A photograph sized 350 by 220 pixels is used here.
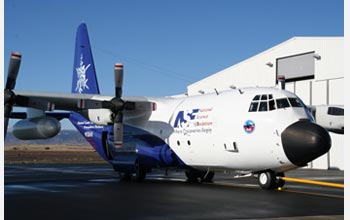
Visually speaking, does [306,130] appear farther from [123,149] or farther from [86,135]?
[86,135]

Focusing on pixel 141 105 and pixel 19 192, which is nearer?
pixel 19 192

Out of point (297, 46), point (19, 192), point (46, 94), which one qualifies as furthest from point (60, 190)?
point (297, 46)

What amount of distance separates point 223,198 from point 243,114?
155 inches

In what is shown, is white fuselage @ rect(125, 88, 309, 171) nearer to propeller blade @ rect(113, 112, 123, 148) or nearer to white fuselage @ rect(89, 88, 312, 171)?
white fuselage @ rect(89, 88, 312, 171)

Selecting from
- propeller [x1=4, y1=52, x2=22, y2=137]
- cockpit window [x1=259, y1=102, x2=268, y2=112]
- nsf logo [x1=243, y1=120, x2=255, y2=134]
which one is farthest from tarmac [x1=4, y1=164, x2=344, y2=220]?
propeller [x1=4, y1=52, x2=22, y2=137]

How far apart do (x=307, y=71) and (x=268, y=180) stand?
21978 mm

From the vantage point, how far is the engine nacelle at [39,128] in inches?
813

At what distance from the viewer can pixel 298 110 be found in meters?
17.2

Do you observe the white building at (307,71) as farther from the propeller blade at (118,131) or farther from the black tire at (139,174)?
the propeller blade at (118,131)

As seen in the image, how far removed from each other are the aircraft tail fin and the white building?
1297 centimetres

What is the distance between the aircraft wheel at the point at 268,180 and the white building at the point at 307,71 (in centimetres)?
1801

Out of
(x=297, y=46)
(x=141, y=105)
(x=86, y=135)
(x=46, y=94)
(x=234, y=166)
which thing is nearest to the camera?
(x=234, y=166)

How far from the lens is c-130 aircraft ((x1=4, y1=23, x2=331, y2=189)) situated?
54.8 feet

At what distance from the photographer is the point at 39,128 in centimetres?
2094
